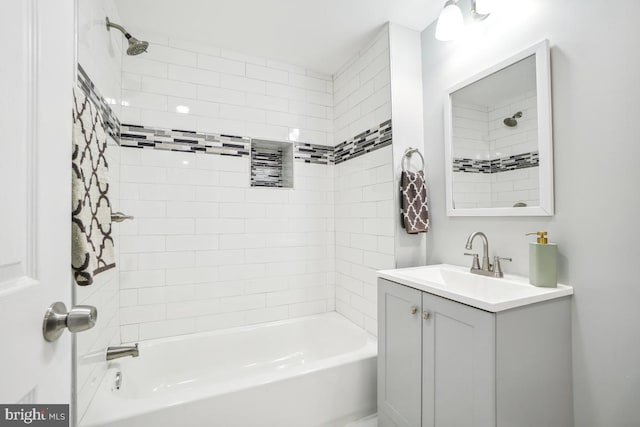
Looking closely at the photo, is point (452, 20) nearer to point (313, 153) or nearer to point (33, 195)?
point (313, 153)

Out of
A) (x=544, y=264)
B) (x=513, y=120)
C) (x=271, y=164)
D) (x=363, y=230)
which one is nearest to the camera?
(x=544, y=264)

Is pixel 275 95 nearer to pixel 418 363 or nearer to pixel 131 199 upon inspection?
pixel 131 199

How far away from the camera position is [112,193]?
1820 mm

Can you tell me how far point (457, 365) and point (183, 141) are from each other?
2.22 metres

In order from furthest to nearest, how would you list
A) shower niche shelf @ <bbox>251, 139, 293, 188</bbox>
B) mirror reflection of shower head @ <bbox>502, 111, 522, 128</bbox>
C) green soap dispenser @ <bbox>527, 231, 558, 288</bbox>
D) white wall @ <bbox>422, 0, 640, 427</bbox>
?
shower niche shelf @ <bbox>251, 139, 293, 188</bbox>, mirror reflection of shower head @ <bbox>502, 111, 522, 128</bbox>, green soap dispenser @ <bbox>527, 231, 558, 288</bbox>, white wall @ <bbox>422, 0, 640, 427</bbox>

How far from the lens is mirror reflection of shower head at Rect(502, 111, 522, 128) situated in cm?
146

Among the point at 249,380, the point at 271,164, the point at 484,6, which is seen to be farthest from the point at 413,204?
the point at 249,380

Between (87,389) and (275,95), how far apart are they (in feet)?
7.45

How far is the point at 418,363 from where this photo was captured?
1.37 metres

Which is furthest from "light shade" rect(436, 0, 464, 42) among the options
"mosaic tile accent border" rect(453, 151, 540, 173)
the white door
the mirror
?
the white door

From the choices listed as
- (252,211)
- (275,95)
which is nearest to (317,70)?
(275,95)

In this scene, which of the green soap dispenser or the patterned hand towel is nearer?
the green soap dispenser

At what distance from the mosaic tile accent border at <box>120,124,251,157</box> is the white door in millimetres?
1555

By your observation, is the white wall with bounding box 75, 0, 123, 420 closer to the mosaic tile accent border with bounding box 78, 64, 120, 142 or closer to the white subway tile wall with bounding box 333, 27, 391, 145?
the mosaic tile accent border with bounding box 78, 64, 120, 142
